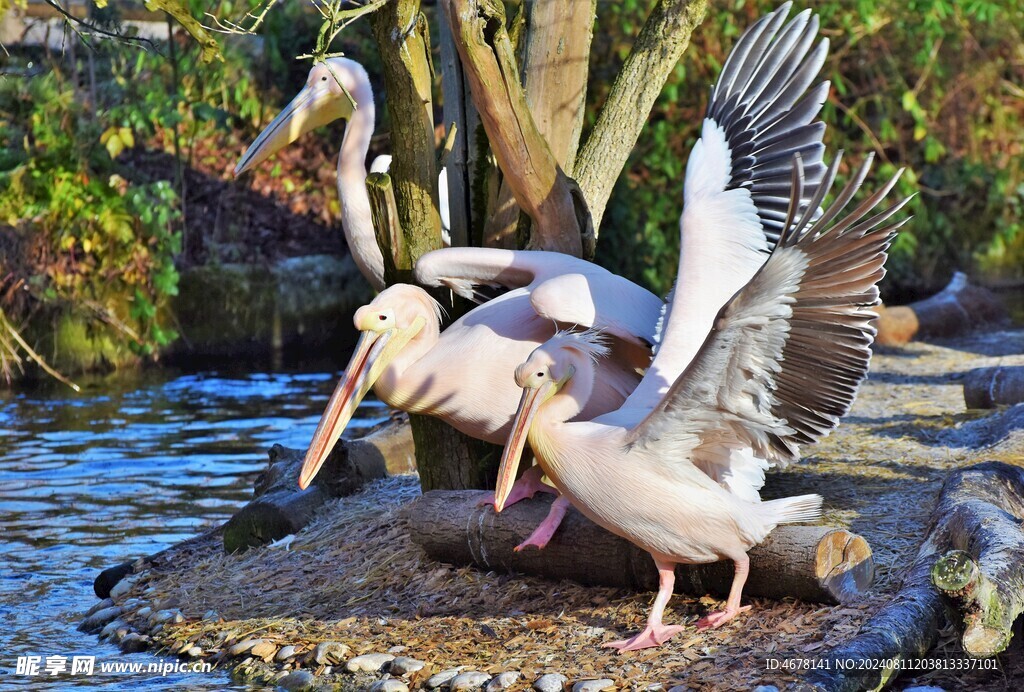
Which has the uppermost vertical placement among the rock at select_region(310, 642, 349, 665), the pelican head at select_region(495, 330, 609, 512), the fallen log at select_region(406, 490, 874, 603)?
the pelican head at select_region(495, 330, 609, 512)

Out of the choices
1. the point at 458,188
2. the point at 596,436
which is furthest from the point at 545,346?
the point at 458,188

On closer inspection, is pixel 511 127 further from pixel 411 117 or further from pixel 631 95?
pixel 631 95

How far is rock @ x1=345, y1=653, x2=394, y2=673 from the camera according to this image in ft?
11.4

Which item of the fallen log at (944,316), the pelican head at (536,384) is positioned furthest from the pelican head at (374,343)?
the fallen log at (944,316)

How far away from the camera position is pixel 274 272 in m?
10.3

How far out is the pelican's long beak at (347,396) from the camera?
381 cm

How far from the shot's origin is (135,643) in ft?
13.0

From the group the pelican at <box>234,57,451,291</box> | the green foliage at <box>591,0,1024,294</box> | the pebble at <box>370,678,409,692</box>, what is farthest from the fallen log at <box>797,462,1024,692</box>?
the green foliage at <box>591,0,1024,294</box>

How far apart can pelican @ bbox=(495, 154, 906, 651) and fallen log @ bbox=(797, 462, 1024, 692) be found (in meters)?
0.39

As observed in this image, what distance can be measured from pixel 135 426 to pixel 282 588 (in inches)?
139

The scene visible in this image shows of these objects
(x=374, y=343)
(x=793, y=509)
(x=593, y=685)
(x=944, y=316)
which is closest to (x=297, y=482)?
(x=374, y=343)

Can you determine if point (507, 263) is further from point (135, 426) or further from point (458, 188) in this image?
point (135, 426)

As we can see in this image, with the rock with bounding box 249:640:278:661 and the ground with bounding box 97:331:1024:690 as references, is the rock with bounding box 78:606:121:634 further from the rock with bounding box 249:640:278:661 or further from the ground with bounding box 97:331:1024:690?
the rock with bounding box 249:640:278:661

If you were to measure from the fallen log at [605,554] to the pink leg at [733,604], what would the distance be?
0.05 metres
